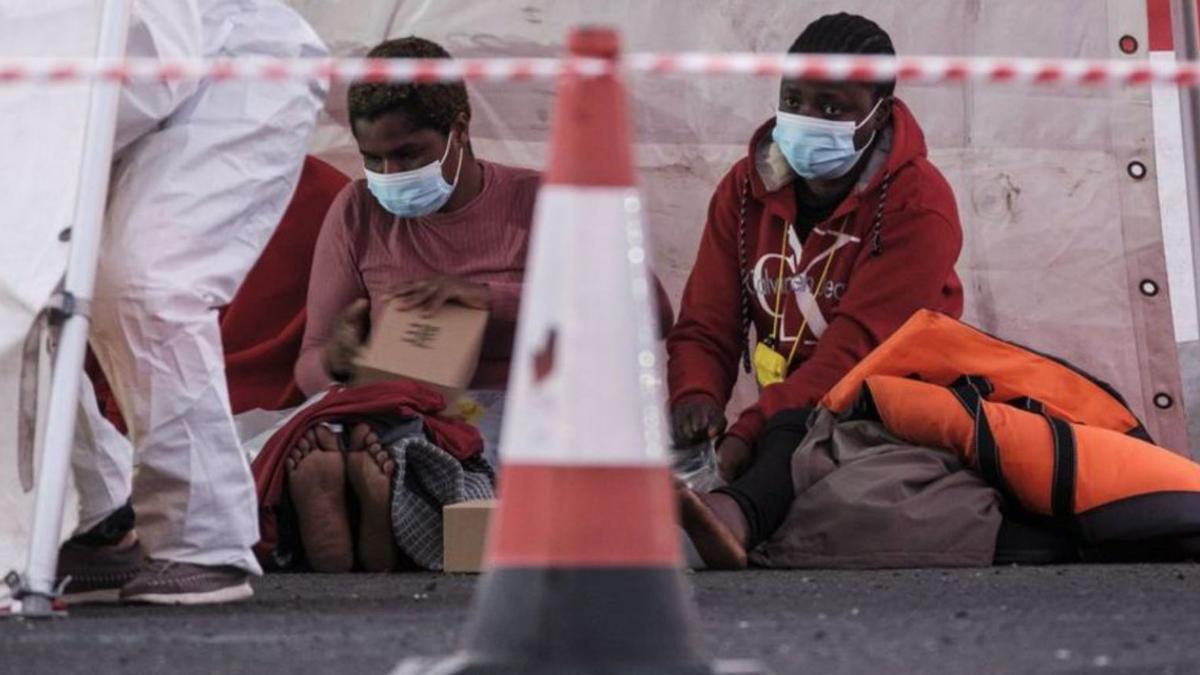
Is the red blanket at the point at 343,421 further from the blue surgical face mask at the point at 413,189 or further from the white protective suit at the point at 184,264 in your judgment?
the white protective suit at the point at 184,264

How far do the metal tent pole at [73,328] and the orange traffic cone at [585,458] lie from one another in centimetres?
176

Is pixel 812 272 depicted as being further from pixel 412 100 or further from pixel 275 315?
pixel 275 315

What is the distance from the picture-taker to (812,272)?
21.3 feet

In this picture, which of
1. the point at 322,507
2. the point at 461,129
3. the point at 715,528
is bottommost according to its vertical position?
the point at 715,528

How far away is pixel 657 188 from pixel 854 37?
2.49ft

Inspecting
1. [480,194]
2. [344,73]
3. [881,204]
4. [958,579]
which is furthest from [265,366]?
[344,73]

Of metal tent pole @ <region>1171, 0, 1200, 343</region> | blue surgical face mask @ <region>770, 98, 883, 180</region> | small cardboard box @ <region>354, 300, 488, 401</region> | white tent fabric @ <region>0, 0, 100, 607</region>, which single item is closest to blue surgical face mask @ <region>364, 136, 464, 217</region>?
small cardboard box @ <region>354, 300, 488, 401</region>

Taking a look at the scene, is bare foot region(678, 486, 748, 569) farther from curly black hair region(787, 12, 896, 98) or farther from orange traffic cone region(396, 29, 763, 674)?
orange traffic cone region(396, 29, 763, 674)

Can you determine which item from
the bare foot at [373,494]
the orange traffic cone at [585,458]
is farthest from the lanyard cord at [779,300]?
the orange traffic cone at [585,458]

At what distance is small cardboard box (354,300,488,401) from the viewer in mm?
6141

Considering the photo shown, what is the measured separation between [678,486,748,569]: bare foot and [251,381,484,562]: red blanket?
2.16 feet

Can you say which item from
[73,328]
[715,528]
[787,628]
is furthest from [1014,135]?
[73,328]

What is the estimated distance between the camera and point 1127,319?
701cm

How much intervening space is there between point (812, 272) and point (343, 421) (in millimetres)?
1288
